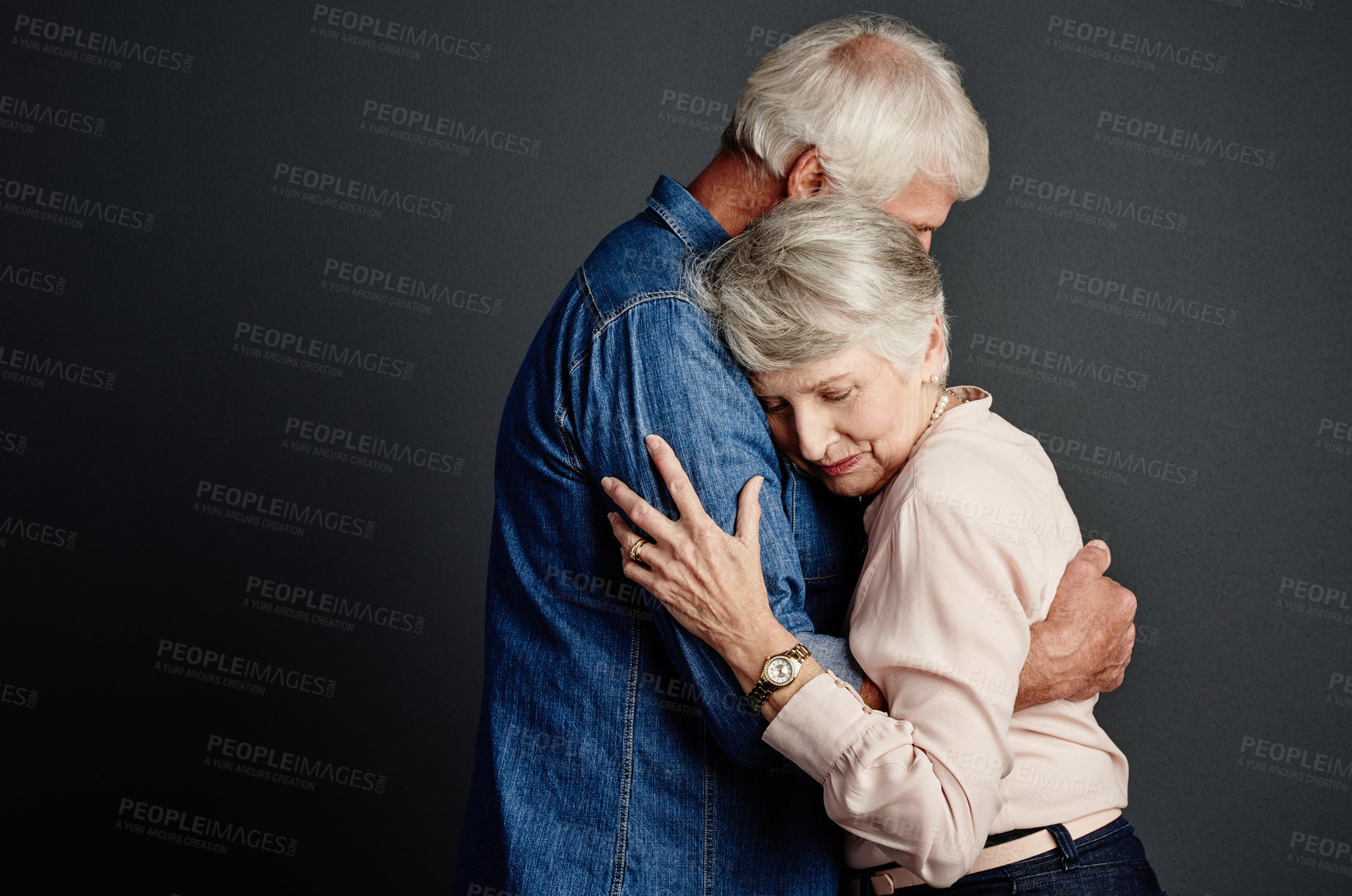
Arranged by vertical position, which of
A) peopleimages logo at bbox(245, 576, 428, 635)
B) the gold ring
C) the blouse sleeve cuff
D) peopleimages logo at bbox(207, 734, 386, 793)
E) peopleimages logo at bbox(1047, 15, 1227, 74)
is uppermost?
peopleimages logo at bbox(1047, 15, 1227, 74)

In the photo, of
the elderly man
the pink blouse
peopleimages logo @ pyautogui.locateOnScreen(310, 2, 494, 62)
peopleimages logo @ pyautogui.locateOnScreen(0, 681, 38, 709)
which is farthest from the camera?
peopleimages logo @ pyautogui.locateOnScreen(0, 681, 38, 709)

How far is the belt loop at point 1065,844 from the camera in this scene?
64.1 inches

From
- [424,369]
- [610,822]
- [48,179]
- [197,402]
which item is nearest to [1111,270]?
[424,369]

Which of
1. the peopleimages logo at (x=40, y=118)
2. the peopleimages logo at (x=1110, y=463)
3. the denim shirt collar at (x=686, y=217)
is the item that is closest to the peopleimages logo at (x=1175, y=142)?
the peopleimages logo at (x=1110, y=463)

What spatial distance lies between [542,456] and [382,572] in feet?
6.65

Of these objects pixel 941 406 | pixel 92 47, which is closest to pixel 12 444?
pixel 92 47

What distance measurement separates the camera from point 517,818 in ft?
5.46

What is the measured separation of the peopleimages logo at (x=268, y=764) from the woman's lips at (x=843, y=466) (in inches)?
98.8

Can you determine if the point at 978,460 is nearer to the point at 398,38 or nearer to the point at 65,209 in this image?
the point at 398,38

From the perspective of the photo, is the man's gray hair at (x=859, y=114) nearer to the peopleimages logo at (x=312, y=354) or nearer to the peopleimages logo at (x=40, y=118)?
the peopleimages logo at (x=312, y=354)

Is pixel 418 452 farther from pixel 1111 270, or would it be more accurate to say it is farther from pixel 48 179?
pixel 1111 270

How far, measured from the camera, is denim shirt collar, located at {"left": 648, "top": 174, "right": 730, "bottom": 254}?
5.42ft

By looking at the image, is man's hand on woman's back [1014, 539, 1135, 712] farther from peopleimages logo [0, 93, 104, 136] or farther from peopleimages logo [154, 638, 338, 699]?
peopleimages logo [0, 93, 104, 136]

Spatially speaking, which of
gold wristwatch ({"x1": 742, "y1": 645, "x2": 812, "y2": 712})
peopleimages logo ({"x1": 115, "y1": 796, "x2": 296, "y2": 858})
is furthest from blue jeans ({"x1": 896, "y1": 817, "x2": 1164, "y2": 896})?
peopleimages logo ({"x1": 115, "y1": 796, "x2": 296, "y2": 858})
